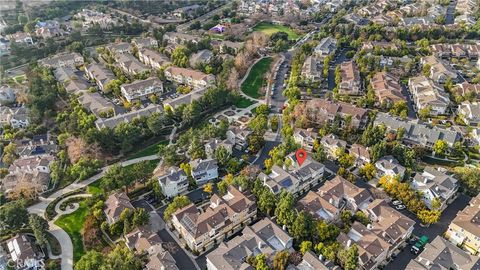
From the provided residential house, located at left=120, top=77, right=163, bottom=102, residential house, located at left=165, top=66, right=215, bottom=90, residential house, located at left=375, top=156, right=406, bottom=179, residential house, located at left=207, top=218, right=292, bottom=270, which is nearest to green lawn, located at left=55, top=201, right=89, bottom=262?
residential house, located at left=207, top=218, right=292, bottom=270

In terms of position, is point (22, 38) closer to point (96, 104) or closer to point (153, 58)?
point (153, 58)

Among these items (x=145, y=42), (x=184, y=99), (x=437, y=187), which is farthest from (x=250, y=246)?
(x=145, y=42)

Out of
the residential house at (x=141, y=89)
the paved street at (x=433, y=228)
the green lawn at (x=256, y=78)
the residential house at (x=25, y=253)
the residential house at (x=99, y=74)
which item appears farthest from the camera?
the green lawn at (x=256, y=78)

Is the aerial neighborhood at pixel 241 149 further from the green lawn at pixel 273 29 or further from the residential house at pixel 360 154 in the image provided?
the green lawn at pixel 273 29

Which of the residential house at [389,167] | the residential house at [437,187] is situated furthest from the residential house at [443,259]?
the residential house at [389,167]

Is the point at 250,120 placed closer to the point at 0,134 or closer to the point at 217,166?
the point at 217,166

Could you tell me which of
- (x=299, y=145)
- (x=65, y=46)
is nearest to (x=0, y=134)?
(x=65, y=46)
